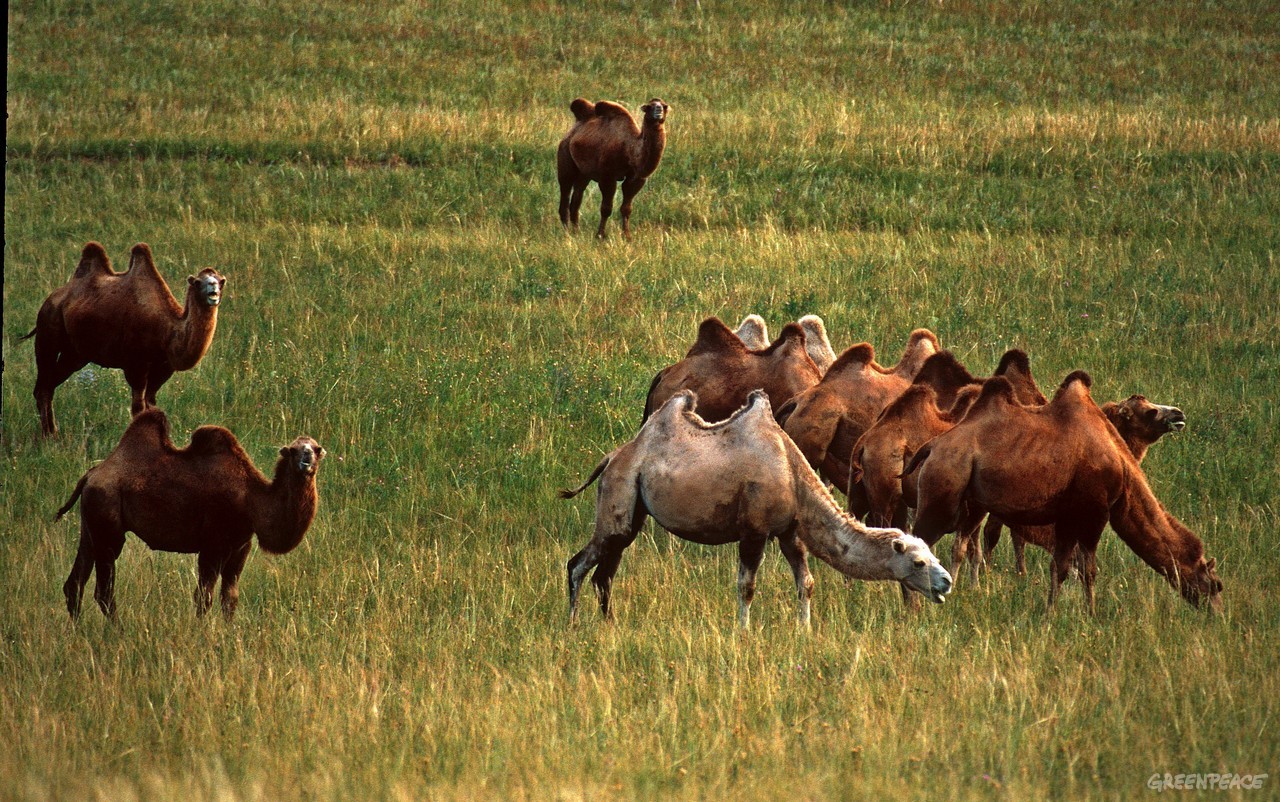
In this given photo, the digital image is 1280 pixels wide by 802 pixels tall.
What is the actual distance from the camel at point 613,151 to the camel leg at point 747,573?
1079cm

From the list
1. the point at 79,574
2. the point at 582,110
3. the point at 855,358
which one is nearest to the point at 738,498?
the point at 855,358

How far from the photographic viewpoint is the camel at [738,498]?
716 cm

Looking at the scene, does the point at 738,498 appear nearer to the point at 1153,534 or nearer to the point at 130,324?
the point at 1153,534

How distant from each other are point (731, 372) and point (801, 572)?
230 cm

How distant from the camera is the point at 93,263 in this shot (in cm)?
1098

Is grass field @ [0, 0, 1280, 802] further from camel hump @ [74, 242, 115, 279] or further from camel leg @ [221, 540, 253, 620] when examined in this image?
camel hump @ [74, 242, 115, 279]

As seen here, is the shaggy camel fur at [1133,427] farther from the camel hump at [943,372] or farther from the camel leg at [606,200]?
the camel leg at [606,200]

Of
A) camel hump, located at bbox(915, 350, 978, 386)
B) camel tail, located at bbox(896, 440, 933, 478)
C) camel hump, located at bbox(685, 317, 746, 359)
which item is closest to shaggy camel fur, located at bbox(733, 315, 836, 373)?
camel hump, located at bbox(685, 317, 746, 359)

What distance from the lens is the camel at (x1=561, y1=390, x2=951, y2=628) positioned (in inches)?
282


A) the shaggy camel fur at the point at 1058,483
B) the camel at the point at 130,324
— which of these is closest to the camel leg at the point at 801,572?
the shaggy camel fur at the point at 1058,483

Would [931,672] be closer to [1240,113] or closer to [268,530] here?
[268,530]

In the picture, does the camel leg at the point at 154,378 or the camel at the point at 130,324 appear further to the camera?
the camel leg at the point at 154,378

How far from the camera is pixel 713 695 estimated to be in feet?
21.3

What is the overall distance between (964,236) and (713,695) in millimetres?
12403
